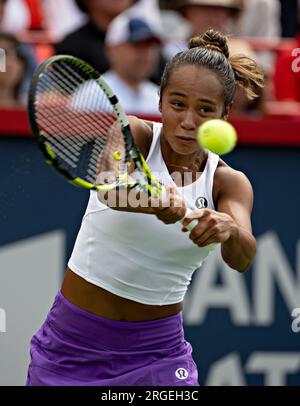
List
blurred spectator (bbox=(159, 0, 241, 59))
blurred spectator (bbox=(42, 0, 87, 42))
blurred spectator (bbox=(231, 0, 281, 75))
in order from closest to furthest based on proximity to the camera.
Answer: blurred spectator (bbox=(42, 0, 87, 42)) → blurred spectator (bbox=(159, 0, 241, 59)) → blurred spectator (bbox=(231, 0, 281, 75))

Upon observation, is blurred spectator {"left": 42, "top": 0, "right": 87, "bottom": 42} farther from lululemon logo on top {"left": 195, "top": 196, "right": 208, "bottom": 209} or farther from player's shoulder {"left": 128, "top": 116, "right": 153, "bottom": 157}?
lululemon logo on top {"left": 195, "top": 196, "right": 208, "bottom": 209}

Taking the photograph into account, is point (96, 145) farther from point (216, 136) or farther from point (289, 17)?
point (289, 17)

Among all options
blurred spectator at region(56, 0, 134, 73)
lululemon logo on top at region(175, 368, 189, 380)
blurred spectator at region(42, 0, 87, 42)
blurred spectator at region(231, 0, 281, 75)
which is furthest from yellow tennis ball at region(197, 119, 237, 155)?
blurred spectator at region(231, 0, 281, 75)

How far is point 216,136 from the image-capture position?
10.1 feet

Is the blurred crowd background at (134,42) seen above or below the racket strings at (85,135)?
above

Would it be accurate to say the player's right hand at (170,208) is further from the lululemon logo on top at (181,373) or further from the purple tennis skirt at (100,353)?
the lululemon logo on top at (181,373)

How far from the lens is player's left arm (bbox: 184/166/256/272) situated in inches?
125

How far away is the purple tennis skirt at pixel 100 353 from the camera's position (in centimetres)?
360

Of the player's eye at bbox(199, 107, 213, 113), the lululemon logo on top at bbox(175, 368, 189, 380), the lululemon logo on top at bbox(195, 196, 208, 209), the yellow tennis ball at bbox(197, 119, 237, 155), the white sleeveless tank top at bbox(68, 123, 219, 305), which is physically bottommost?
the lululemon logo on top at bbox(175, 368, 189, 380)

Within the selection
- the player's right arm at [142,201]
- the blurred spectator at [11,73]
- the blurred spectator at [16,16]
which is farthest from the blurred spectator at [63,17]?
the player's right arm at [142,201]

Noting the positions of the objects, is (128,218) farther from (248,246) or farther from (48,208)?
(48,208)

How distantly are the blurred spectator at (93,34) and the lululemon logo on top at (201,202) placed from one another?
2.94m

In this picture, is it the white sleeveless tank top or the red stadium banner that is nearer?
the white sleeveless tank top

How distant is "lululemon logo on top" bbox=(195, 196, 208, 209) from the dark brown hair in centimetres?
35
